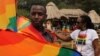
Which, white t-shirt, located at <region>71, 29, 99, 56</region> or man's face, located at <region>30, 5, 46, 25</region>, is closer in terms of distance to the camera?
man's face, located at <region>30, 5, 46, 25</region>

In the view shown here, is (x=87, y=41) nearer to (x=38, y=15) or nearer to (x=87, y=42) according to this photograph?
(x=87, y=42)

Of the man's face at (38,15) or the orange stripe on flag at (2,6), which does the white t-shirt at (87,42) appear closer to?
the man's face at (38,15)

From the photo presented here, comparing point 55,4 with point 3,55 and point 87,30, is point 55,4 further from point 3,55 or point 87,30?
point 3,55

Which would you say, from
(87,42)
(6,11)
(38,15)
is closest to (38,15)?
(38,15)

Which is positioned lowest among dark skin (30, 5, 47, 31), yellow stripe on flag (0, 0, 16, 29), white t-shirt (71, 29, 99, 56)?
white t-shirt (71, 29, 99, 56)

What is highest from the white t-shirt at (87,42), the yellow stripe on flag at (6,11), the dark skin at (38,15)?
the yellow stripe on flag at (6,11)

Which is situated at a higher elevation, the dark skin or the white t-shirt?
the dark skin

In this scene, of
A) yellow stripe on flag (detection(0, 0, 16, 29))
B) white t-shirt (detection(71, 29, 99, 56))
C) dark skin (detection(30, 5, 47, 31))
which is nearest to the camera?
yellow stripe on flag (detection(0, 0, 16, 29))

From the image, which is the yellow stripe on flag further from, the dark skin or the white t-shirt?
the white t-shirt

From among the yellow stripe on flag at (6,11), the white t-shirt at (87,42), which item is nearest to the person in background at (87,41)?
the white t-shirt at (87,42)

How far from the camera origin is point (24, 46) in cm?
264

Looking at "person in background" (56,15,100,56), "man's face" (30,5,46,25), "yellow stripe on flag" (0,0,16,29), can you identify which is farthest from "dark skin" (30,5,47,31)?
"person in background" (56,15,100,56)

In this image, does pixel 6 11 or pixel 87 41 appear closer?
pixel 6 11

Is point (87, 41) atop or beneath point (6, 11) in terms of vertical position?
beneath
